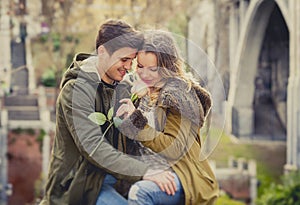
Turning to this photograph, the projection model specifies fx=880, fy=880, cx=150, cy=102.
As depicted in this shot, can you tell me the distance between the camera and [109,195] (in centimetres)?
366

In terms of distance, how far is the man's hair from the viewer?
11.8ft

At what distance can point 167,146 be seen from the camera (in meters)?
3.54

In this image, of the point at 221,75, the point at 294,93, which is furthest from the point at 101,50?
the point at 221,75

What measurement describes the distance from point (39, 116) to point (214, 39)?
203 inches

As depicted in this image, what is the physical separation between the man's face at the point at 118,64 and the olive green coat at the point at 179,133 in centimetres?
19

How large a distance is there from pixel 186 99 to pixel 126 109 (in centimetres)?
25

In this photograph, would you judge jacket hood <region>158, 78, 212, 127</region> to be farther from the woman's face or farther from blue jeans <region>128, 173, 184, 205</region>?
blue jeans <region>128, 173, 184, 205</region>

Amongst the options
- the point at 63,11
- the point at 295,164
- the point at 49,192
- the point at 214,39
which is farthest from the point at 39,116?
the point at 49,192

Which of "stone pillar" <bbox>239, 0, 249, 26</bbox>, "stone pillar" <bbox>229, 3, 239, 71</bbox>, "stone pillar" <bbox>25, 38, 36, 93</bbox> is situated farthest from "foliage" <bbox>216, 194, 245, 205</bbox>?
"stone pillar" <bbox>25, 38, 36, 93</bbox>

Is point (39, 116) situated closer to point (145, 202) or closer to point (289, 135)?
point (289, 135)

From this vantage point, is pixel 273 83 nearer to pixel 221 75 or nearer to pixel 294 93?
pixel 221 75

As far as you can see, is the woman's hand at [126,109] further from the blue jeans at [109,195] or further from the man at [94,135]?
the blue jeans at [109,195]

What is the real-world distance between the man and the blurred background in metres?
13.1

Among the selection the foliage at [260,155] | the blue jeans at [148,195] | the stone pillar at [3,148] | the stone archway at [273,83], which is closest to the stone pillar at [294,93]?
the foliage at [260,155]
